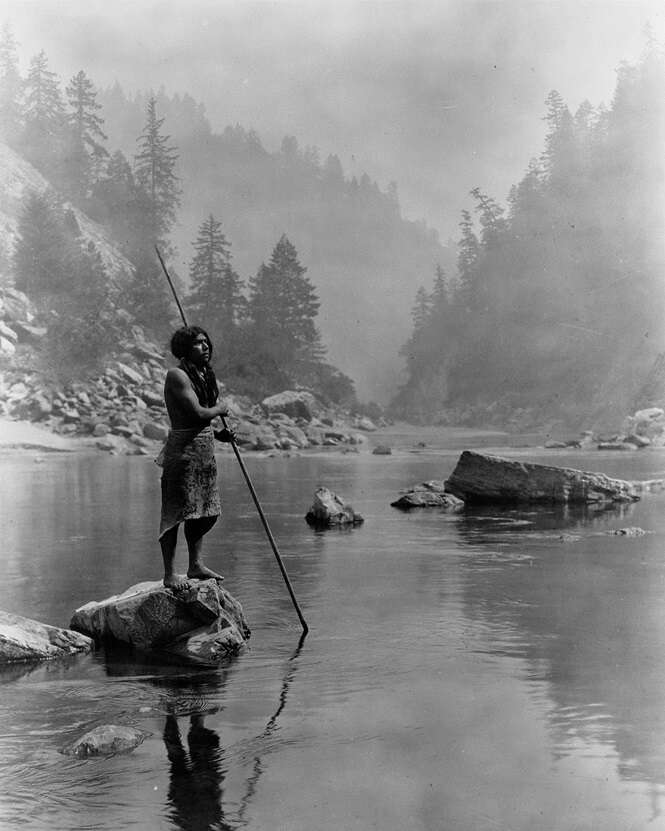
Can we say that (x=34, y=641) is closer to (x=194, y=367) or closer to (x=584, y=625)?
(x=194, y=367)

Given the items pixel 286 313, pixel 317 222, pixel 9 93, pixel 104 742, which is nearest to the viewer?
pixel 104 742

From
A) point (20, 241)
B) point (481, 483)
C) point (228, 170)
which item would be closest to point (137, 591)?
point (481, 483)

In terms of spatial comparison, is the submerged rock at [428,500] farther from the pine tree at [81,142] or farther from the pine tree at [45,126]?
the pine tree at [45,126]

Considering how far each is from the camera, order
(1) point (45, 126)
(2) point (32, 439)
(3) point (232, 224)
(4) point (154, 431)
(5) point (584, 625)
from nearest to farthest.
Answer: (5) point (584, 625)
(2) point (32, 439)
(4) point (154, 431)
(1) point (45, 126)
(3) point (232, 224)

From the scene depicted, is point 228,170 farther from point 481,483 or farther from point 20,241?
point 481,483

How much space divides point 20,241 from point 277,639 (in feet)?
182

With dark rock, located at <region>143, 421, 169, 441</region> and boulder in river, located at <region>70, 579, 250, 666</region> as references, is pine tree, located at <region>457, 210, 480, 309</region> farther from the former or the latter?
boulder in river, located at <region>70, 579, 250, 666</region>

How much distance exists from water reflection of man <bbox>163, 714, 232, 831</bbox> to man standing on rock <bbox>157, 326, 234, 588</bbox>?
2.33 metres

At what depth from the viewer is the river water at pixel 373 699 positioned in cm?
511

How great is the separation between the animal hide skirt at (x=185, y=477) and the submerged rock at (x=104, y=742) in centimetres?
268

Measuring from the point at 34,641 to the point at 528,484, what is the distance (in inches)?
588

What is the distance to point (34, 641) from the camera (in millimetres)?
8555

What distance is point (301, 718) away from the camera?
21.6 ft

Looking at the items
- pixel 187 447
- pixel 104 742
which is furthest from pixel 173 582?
pixel 104 742
